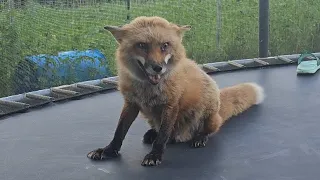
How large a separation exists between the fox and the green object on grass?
1.54 m

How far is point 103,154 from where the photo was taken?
2.13 m

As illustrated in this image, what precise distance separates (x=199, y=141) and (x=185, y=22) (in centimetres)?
349

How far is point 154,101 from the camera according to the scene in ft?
7.00

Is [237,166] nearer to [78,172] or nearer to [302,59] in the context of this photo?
[78,172]

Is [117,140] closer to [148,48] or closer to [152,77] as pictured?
[152,77]

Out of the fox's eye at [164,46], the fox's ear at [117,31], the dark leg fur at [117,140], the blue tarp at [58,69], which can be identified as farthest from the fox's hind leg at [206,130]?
the blue tarp at [58,69]

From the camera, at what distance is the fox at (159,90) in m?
2.05

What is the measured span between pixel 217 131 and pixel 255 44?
3.29 metres

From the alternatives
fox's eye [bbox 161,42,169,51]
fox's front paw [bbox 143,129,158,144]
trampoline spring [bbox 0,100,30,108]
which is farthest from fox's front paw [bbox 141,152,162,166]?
trampoline spring [bbox 0,100,30,108]

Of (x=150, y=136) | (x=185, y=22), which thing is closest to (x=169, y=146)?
(x=150, y=136)

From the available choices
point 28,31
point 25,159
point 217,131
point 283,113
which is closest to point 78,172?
point 25,159

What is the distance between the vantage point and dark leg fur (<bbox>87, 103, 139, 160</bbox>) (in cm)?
214

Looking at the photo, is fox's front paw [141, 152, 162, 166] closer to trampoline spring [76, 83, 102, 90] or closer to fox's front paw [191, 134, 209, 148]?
fox's front paw [191, 134, 209, 148]

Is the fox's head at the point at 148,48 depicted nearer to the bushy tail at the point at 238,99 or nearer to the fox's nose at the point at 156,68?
the fox's nose at the point at 156,68
